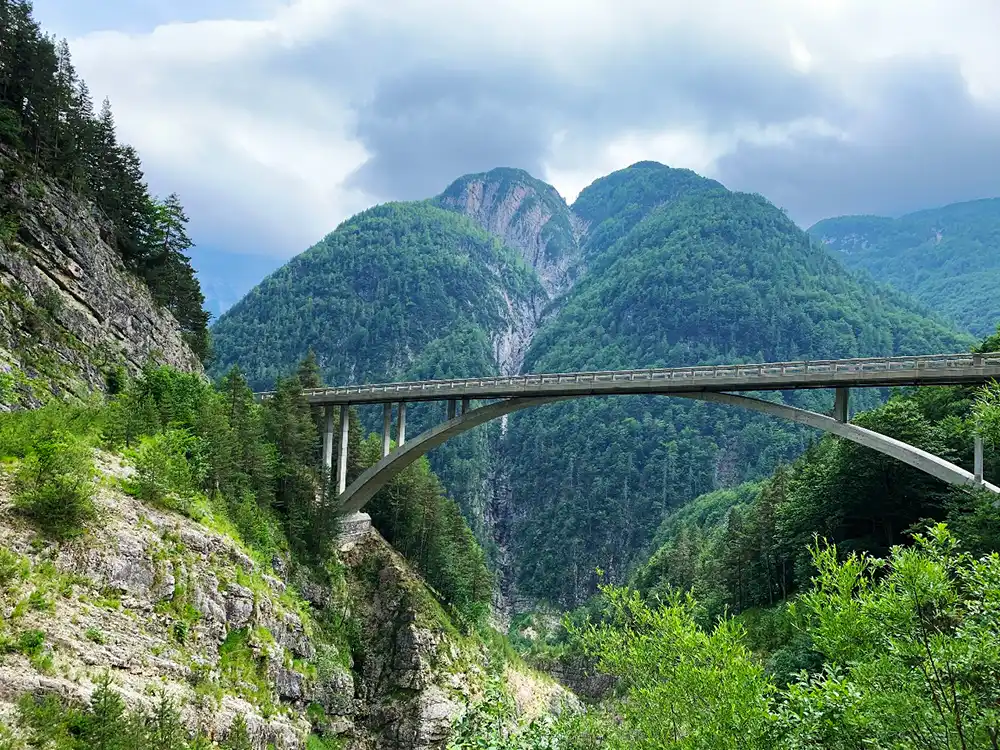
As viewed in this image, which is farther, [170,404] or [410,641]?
[410,641]

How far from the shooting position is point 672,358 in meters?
167

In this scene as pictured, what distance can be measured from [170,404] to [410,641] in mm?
15907

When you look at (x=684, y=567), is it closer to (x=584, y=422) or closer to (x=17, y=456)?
(x=17, y=456)

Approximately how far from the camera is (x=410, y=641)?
110 feet

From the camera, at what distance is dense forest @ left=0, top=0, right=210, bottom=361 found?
29.4 m

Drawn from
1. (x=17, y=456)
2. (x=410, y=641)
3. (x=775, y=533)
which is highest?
(x=17, y=456)

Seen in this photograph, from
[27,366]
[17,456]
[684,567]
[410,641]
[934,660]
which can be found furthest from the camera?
[684,567]

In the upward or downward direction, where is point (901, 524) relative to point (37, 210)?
downward

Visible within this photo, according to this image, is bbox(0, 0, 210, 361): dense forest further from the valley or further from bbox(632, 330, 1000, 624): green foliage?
bbox(632, 330, 1000, 624): green foliage

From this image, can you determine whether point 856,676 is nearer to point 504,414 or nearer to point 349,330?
point 504,414

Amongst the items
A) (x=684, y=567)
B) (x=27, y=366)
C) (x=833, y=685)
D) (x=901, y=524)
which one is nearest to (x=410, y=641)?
(x=27, y=366)

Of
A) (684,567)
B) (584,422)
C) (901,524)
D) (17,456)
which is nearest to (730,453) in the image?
(584,422)

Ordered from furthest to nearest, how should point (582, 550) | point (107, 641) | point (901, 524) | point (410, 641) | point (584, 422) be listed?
point (584, 422), point (582, 550), point (410, 641), point (901, 524), point (107, 641)

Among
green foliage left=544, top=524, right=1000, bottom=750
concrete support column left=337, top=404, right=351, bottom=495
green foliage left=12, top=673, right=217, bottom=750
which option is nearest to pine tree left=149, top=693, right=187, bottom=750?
green foliage left=12, top=673, right=217, bottom=750
